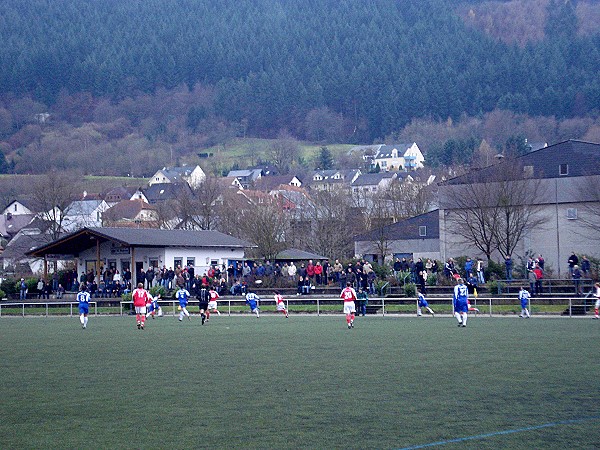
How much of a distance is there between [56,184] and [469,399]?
8318 cm

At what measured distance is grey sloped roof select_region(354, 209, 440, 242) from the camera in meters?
69.6

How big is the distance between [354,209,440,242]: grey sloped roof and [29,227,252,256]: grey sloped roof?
12.1 meters

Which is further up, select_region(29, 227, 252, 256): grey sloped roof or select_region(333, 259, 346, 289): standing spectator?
select_region(29, 227, 252, 256): grey sloped roof

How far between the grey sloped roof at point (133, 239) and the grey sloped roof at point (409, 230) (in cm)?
1212

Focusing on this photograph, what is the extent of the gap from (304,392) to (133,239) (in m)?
43.8

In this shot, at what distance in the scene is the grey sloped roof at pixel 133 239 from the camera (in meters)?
56.7

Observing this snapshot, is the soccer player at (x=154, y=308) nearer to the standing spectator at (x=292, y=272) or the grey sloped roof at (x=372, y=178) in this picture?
the standing spectator at (x=292, y=272)

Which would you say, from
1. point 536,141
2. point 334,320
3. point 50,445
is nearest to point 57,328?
point 334,320

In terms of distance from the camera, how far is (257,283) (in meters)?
53.2

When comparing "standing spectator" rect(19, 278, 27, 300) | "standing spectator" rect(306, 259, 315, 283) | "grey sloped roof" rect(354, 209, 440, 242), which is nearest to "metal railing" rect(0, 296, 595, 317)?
"standing spectator" rect(306, 259, 315, 283)

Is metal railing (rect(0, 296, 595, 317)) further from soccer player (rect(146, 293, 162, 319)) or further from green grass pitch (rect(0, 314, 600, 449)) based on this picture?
green grass pitch (rect(0, 314, 600, 449))

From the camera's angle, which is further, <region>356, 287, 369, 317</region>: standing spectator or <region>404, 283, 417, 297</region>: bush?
<region>404, 283, 417, 297</region>: bush

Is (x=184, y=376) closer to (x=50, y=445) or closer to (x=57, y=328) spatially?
(x=50, y=445)

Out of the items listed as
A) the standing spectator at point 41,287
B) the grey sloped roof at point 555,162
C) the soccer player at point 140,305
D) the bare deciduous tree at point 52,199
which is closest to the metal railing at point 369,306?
the standing spectator at point 41,287
